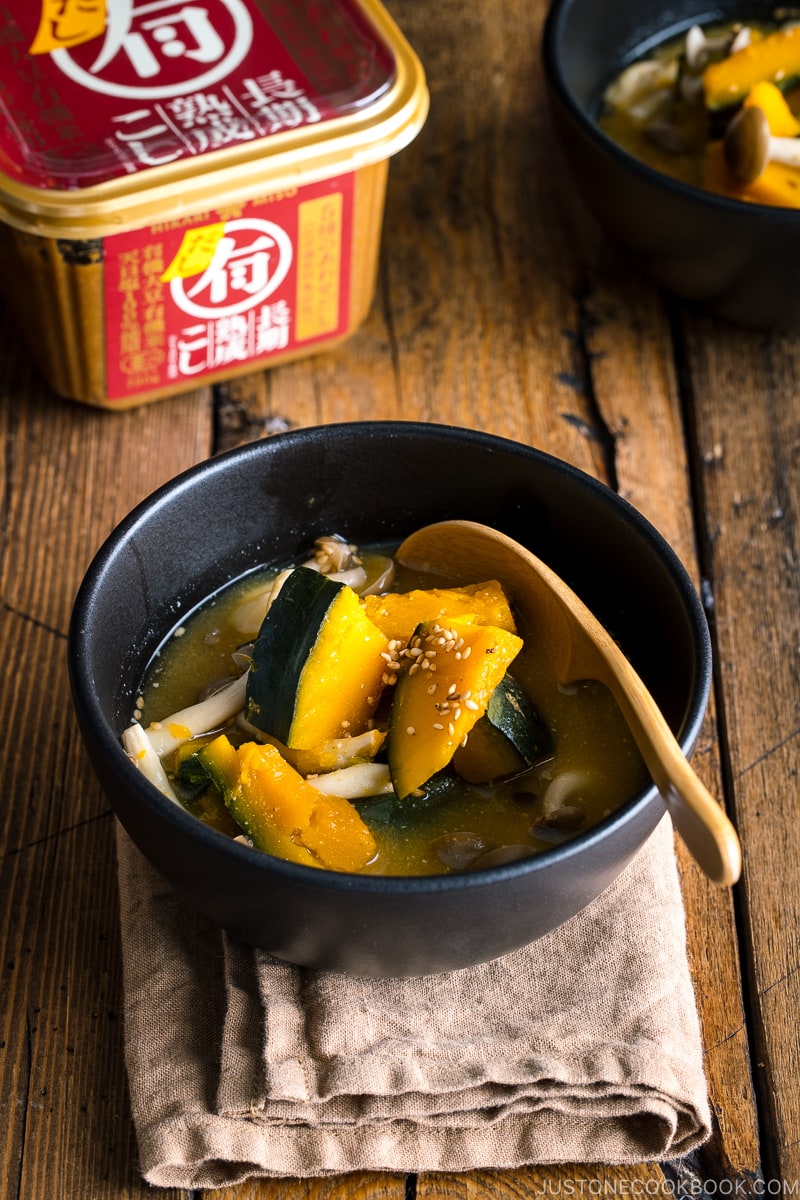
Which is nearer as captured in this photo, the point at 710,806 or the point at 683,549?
the point at 710,806

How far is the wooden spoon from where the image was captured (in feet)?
3.78

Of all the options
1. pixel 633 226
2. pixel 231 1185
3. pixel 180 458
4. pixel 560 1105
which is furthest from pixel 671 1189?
pixel 633 226

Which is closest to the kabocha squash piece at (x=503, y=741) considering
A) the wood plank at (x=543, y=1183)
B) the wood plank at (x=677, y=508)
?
the wood plank at (x=677, y=508)

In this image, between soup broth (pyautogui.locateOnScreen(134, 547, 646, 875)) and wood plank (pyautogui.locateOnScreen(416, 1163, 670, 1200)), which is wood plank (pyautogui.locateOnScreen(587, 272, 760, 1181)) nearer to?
wood plank (pyautogui.locateOnScreen(416, 1163, 670, 1200))

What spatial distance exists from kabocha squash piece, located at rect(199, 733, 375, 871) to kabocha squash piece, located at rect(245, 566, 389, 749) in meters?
0.05

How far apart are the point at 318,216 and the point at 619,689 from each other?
0.89 m

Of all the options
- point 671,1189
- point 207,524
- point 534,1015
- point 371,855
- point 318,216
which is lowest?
point 671,1189

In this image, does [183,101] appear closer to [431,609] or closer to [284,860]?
[431,609]

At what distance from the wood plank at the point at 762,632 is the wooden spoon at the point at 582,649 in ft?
0.82

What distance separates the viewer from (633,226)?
2.09m

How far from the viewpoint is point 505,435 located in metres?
2.10

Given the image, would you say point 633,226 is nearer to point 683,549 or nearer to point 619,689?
point 683,549

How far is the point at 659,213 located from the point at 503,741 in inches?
38.2

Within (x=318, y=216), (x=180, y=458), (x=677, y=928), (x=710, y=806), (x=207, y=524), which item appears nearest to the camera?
(x=710, y=806)
